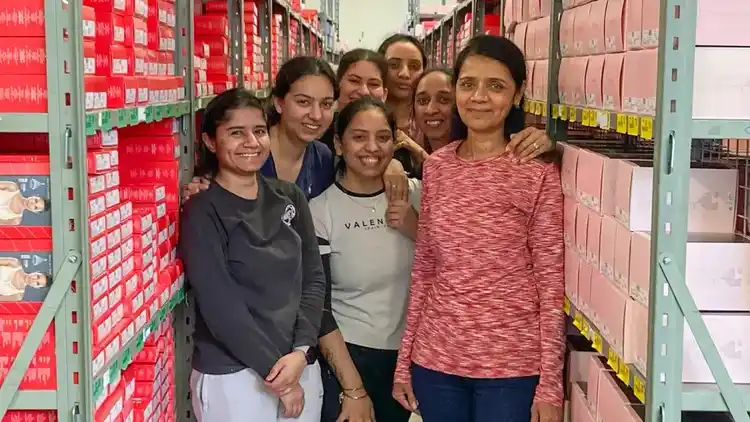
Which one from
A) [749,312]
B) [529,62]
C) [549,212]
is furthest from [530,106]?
[749,312]

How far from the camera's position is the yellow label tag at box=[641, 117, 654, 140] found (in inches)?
63.7

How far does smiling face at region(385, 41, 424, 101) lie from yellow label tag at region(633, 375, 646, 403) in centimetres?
275

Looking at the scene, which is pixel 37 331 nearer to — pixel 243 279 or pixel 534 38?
pixel 243 279

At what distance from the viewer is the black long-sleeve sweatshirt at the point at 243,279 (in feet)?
7.72

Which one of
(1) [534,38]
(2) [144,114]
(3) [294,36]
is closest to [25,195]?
(2) [144,114]

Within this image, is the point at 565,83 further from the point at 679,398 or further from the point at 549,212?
the point at 679,398

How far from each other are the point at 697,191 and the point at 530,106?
3.65 ft

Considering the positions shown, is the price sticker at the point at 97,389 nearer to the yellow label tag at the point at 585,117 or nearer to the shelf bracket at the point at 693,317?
the shelf bracket at the point at 693,317

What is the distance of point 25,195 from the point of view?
1.59m

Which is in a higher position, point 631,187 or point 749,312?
point 631,187

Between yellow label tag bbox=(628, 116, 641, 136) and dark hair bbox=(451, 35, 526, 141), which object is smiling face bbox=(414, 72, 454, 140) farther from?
yellow label tag bbox=(628, 116, 641, 136)

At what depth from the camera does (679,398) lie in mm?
1609

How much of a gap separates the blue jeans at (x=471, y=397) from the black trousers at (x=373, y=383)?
342 millimetres

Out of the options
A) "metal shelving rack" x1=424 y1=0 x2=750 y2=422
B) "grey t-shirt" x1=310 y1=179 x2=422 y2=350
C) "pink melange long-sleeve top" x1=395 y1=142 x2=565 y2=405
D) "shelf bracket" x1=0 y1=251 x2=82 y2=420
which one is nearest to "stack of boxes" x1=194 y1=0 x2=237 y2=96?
"grey t-shirt" x1=310 y1=179 x2=422 y2=350
